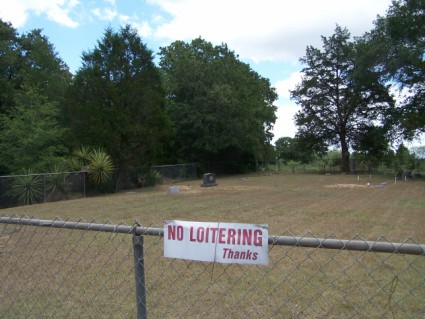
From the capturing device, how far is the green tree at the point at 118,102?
2312 centimetres

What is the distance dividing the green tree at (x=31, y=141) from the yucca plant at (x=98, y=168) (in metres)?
2.52

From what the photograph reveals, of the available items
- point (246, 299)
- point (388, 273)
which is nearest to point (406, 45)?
point (388, 273)

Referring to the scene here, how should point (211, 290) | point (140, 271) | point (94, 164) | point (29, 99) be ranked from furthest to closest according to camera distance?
point (29, 99) < point (94, 164) < point (211, 290) < point (140, 271)

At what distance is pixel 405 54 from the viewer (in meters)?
29.3

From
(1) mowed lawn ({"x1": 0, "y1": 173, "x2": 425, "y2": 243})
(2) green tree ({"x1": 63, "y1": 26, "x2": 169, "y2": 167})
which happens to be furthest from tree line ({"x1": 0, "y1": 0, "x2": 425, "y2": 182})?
(1) mowed lawn ({"x1": 0, "y1": 173, "x2": 425, "y2": 243})

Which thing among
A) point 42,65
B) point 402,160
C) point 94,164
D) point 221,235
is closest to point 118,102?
point 94,164

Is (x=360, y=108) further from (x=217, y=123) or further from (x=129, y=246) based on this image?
(x=129, y=246)

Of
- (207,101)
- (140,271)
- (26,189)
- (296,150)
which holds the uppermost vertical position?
(207,101)

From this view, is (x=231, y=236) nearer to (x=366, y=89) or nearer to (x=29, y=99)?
(x=29, y=99)

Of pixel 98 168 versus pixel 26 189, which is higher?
pixel 98 168

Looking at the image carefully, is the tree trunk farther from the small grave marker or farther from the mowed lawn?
the mowed lawn

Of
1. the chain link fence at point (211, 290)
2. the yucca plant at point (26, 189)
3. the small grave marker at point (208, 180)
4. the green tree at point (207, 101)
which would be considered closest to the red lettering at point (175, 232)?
the chain link fence at point (211, 290)

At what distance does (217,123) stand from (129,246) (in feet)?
89.3

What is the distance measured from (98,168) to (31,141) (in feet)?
14.3
